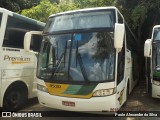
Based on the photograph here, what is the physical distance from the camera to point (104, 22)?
6559mm

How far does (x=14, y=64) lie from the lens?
24.2 feet

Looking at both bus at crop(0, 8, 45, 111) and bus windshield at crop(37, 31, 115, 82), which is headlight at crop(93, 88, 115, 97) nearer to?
bus windshield at crop(37, 31, 115, 82)

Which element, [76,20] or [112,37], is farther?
[76,20]

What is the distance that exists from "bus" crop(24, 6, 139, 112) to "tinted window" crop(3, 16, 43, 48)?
567mm

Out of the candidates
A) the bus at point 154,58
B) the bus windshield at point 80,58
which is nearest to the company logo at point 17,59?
the bus windshield at point 80,58

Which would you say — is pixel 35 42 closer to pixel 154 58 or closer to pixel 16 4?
pixel 154 58

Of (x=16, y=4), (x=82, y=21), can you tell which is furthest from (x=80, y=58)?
(x=16, y=4)

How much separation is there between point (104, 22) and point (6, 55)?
2913mm

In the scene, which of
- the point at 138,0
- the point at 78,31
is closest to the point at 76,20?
the point at 78,31

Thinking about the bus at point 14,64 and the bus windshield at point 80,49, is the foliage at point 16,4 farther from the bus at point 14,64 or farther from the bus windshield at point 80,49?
the bus windshield at point 80,49

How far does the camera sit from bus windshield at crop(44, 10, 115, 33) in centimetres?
656

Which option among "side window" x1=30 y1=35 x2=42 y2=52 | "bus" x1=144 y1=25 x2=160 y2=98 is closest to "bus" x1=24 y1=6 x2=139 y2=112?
"side window" x1=30 y1=35 x2=42 y2=52

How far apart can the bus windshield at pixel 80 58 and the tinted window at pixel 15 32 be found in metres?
1.29

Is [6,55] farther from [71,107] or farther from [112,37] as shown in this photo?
[112,37]
